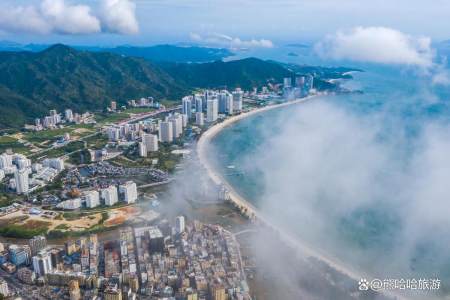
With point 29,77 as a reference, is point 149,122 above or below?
below

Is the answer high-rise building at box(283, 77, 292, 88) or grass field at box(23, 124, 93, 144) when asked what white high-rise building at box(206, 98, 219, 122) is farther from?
high-rise building at box(283, 77, 292, 88)

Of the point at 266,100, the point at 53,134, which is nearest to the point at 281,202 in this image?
the point at 53,134

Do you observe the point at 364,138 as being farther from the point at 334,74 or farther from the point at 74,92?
the point at 334,74

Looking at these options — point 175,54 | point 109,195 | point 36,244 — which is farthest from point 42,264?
point 175,54

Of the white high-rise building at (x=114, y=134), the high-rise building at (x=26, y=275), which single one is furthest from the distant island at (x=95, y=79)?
the high-rise building at (x=26, y=275)

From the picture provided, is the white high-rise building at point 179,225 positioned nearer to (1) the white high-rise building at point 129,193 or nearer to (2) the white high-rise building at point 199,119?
(1) the white high-rise building at point 129,193

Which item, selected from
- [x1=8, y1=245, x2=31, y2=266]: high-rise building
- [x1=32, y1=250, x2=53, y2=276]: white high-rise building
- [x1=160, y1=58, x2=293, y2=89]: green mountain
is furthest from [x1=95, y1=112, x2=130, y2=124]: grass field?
[x1=32, y1=250, x2=53, y2=276]: white high-rise building
